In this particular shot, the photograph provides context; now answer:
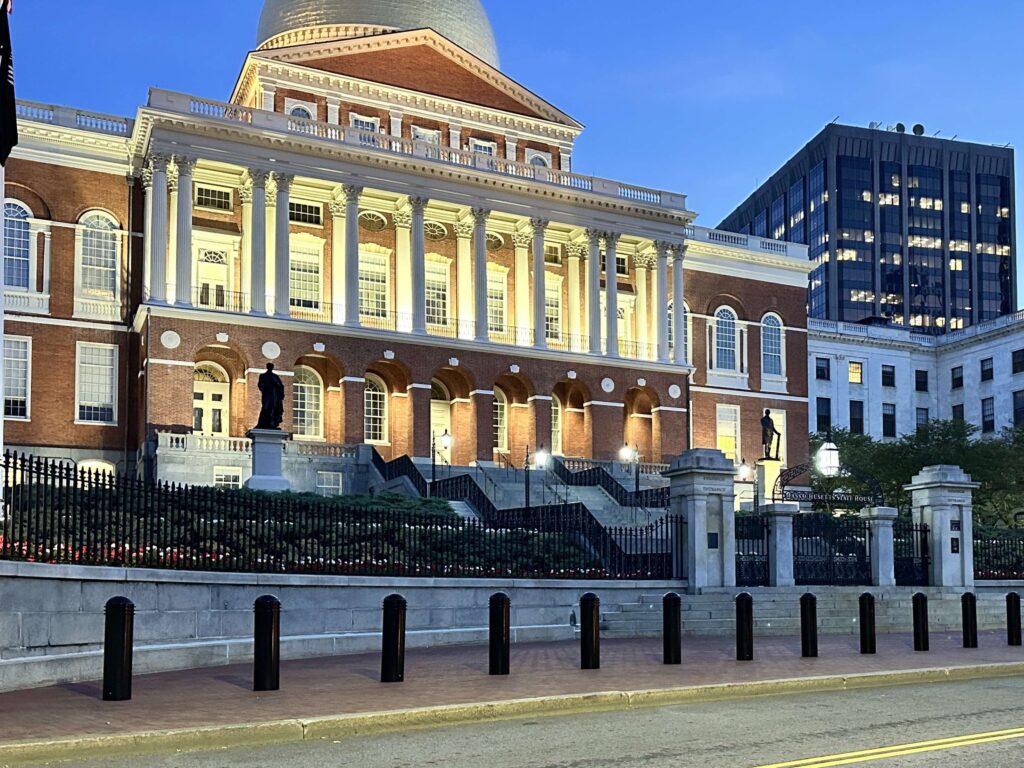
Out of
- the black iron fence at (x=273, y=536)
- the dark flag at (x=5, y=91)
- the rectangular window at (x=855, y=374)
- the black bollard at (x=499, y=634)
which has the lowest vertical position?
the black bollard at (x=499, y=634)

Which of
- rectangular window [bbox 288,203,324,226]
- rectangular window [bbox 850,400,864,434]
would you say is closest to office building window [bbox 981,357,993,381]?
rectangular window [bbox 850,400,864,434]

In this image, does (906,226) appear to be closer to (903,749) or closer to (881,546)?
(881,546)

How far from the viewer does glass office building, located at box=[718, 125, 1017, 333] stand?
159 metres

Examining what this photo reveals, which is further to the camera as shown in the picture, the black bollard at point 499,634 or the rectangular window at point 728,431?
the rectangular window at point 728,431

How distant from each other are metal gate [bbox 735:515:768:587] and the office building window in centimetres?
6406

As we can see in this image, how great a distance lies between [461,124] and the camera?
60.6m

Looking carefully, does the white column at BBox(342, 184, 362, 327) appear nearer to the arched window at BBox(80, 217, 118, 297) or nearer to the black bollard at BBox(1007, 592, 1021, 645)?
the arched window at BBox(80, 217, 118, 297)

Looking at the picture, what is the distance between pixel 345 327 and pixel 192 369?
6.40 metres

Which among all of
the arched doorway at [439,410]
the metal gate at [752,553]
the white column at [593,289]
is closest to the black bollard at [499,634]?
the metal gate at [752,553]

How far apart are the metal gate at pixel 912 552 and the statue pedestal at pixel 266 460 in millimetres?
16177

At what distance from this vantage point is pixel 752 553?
1064 inches

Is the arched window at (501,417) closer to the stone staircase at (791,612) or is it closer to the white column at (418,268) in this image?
the white column at (418,268)

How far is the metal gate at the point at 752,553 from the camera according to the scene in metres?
26.7

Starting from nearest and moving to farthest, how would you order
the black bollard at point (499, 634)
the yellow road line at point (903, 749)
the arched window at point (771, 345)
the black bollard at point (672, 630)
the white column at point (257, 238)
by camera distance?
1. the yellow road line at point (903, 749)
2. the black bollard at point (499, 634)
3. the black bollard at point (672, 630)
4. the white column at point (257, 238)
5. the arched window at point (771, 345)
